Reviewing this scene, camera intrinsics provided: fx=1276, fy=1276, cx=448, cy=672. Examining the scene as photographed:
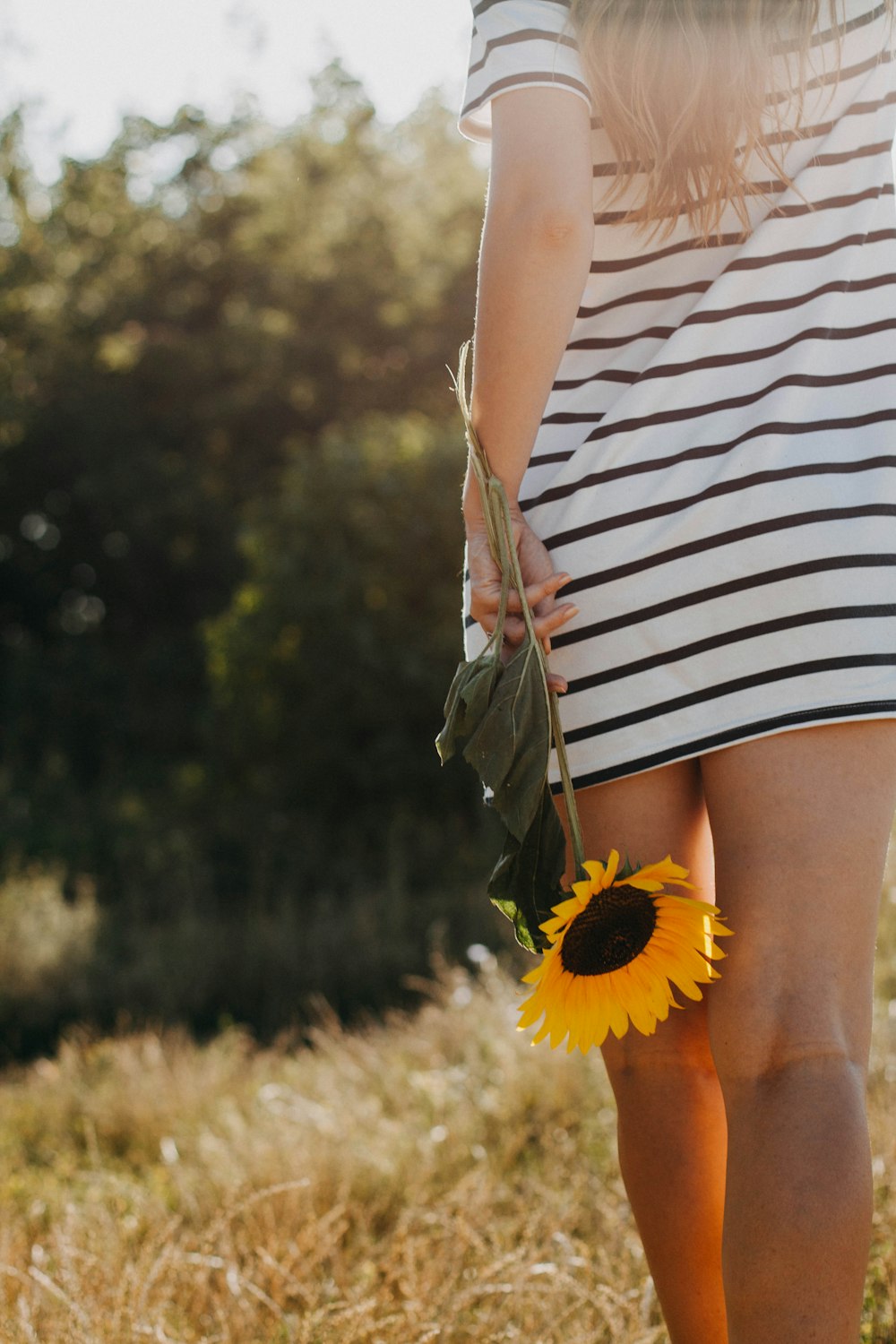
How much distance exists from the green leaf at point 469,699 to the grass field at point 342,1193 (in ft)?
2.57

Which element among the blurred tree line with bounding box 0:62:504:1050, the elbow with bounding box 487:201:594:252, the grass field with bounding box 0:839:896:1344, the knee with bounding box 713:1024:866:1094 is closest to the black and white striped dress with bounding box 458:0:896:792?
the elbow with bounding box 487:201:594:252

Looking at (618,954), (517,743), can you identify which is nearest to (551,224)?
(517,743)

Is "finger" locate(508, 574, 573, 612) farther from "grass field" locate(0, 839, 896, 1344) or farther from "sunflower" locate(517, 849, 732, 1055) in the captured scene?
"grass field" locate(0, 839, 896, 1344)

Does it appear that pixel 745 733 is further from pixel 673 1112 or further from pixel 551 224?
pixel 551 224

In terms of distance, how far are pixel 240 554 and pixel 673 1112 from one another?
38.6ft

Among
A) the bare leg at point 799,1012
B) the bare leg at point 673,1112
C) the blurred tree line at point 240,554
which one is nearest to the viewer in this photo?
the bare leg at point 799,1012

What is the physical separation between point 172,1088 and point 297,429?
38.1ft

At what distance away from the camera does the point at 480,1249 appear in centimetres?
200

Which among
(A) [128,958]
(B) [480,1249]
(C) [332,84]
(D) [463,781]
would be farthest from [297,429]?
(B) [480,1249]

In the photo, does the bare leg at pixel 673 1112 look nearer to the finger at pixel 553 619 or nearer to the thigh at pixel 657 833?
the thigh at pixel 657 833

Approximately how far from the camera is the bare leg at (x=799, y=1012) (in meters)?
1.22

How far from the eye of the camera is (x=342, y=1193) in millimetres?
2314

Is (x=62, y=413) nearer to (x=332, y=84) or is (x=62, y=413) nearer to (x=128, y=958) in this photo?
(x=332, y=84)

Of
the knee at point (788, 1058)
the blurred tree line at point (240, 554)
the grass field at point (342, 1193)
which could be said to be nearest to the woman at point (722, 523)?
the knee at point (788, 1058)
